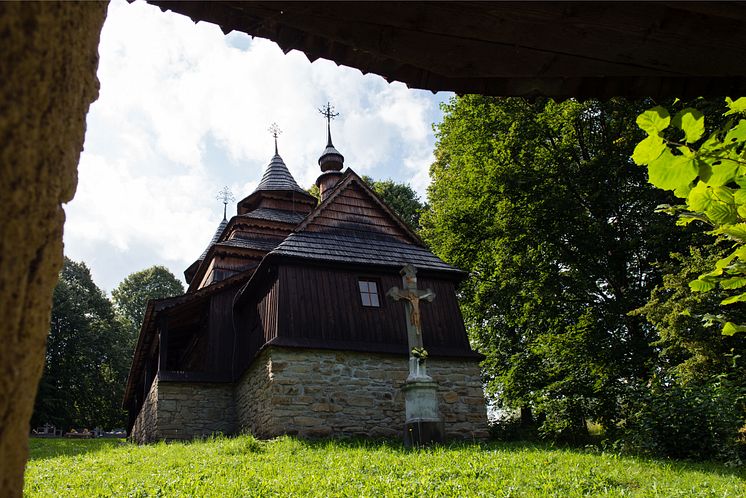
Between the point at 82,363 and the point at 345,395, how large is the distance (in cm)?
2771

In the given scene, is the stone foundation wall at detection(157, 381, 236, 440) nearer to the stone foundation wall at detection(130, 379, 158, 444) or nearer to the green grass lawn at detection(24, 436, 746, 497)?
the stone foundation wall at detection(130, 379, 158, 444)

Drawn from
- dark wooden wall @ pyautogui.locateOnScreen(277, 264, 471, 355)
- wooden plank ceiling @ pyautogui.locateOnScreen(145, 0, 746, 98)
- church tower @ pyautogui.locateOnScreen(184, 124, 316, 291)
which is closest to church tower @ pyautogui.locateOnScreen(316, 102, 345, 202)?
church tower @ pyautogui.locateOnScreen(184, 124, 316, 291)

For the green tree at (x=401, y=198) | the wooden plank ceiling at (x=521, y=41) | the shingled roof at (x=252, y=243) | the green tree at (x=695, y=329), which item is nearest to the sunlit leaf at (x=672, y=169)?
the wooden plank ceiling at (x=521, y=41)

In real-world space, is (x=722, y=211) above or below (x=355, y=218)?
below

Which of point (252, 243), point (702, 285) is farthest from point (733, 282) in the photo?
point (252, 243)

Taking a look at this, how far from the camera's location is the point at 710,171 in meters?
2.23

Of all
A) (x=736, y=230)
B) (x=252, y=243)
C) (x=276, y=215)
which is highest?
(x=276, y=215)

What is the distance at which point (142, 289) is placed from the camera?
45.6 metres

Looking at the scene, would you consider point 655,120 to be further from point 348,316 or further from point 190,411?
point 190,411

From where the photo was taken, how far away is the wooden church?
12977mm

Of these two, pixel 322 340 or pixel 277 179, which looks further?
pixel 277 179

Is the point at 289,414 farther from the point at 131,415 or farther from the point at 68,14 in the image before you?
the point at 131,415

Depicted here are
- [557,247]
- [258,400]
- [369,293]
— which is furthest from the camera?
[557,247]

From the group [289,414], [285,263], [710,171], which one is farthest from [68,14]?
[285,263]
